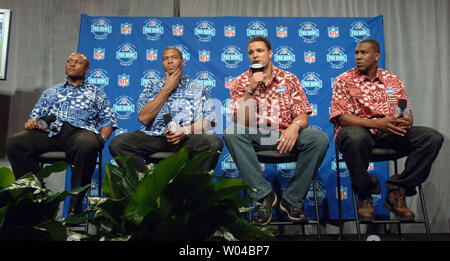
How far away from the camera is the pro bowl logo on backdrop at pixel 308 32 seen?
3.97m

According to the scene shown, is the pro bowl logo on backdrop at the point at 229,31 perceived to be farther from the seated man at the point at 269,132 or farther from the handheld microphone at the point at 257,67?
the handheld microphone at the point at 257,67

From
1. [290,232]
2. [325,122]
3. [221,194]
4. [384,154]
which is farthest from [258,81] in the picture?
[221,194]

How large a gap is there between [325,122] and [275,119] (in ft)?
3.63

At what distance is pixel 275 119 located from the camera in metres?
2.85

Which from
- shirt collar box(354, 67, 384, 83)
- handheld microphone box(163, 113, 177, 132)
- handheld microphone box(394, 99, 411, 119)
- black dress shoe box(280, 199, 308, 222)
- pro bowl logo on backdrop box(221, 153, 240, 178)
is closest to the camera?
black dress shoe box(280, 199, 308, 222)

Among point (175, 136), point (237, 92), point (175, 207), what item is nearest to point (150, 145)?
point (175, 136)

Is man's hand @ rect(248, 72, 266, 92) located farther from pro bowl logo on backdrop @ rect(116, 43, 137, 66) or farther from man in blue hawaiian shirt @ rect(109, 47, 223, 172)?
pro bowl logo on backdrop @ rect(116, 43, 137, 66)

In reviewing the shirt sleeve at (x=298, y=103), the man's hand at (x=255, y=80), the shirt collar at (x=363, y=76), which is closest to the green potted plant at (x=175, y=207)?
the man's hand at (x=255, y=80)

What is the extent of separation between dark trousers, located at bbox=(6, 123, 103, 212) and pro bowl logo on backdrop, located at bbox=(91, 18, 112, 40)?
1.47 metres

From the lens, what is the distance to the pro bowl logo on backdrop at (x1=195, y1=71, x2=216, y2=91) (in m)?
3.87

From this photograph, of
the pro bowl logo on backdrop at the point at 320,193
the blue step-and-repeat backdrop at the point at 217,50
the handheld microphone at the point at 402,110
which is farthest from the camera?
the blue step-and-repeat backdrop at the point at 217,50

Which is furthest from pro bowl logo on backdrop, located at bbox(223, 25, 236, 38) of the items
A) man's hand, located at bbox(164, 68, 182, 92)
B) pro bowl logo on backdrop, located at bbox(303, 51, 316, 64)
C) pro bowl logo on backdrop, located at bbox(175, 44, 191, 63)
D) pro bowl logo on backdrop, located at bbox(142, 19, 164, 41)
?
man's hand, located at bbox(164, 68, 182, 92)

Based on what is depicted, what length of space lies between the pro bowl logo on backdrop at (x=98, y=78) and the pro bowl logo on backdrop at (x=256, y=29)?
1464 mm
